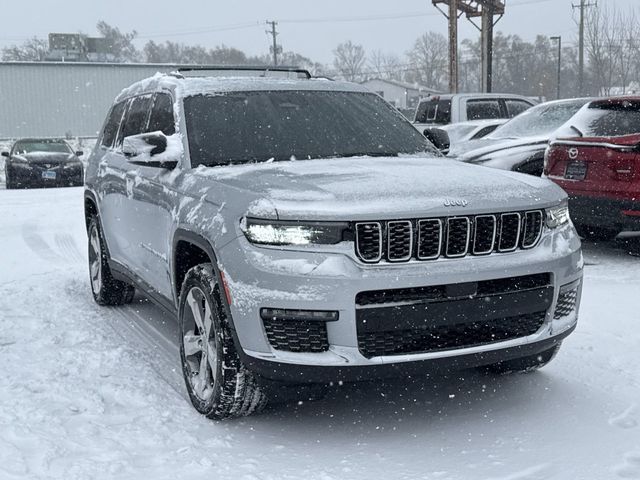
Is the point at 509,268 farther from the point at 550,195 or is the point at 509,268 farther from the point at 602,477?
the point at 602,477

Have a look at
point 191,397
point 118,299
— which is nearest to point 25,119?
point 118,299

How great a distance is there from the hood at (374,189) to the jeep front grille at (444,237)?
0.15 ft

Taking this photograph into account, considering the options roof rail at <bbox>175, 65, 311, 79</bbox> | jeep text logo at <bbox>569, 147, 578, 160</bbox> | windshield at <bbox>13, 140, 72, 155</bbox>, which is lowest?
windshield at <bbox>13, 140, 72, 155</bbox>

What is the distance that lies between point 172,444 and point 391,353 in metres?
1.10

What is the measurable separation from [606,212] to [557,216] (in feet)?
13.1

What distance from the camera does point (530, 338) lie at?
387 cm

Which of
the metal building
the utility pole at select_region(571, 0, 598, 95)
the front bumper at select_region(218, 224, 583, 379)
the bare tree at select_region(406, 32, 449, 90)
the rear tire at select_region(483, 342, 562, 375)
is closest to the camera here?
the front bumper at select_region(218, 224, 583, 379)

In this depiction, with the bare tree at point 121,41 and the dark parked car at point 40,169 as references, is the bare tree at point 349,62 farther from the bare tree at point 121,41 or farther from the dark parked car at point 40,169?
the dark parked car at point 40,169

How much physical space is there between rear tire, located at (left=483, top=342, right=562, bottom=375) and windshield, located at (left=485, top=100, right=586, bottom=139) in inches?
254

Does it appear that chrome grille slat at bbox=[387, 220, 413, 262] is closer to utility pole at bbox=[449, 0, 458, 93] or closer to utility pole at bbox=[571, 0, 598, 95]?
utility pole at bbox=[449, 0, 458, 93]

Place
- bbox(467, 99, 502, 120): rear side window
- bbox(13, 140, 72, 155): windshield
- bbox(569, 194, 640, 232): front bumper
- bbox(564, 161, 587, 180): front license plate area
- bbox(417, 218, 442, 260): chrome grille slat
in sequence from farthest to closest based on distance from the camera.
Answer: bbox(13, 140, 72, 155): windshield, bbox(467, 99, 502, 120): rear side window, bbox(564, 161, 587, 180): front license plate area, bbox(569, 194, 640, 232): front bumper, bbox(417, 218, 442, 260): chrome grille slat

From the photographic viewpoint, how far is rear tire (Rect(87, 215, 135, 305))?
21.3 feet

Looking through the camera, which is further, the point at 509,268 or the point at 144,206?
the point at 144,206

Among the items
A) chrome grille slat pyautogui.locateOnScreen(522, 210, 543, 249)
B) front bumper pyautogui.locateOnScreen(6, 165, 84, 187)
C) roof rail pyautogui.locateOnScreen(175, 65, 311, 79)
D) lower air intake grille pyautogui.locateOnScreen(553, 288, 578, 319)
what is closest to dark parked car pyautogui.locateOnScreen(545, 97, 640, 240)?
roof rail pyautogui.locateOnScreen(175, 65, 311, 79)
